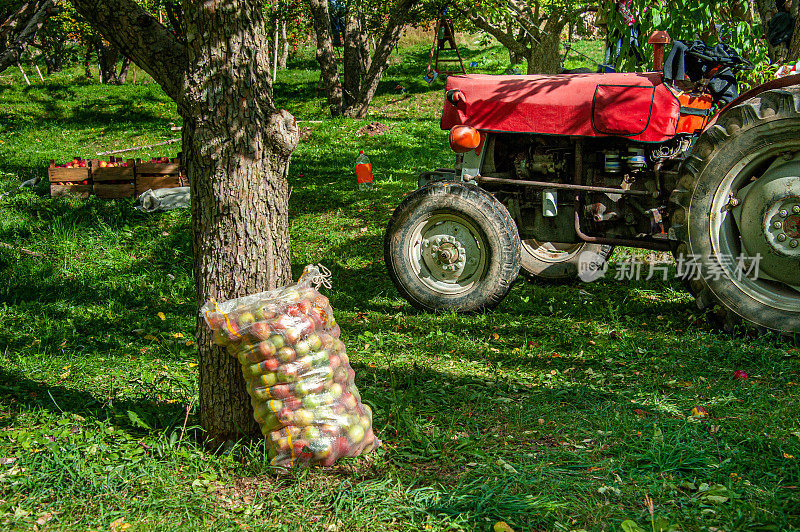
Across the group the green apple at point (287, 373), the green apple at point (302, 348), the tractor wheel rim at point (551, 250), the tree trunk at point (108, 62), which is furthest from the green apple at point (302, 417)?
the tree trunk at point (108, 62)

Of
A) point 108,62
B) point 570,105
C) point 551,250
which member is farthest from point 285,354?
point 108,62

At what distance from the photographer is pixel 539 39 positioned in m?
14.5

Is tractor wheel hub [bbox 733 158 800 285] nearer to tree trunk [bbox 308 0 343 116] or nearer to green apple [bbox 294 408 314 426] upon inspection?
green apple [bbox 294 408 314 426]

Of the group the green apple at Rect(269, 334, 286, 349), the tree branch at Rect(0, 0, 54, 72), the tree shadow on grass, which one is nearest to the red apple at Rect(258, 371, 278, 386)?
the green apple at Rect(269, 334, 286, 349)

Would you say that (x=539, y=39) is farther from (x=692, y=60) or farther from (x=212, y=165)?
(x=212, y=165)

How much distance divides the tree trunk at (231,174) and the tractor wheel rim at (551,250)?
3.59m

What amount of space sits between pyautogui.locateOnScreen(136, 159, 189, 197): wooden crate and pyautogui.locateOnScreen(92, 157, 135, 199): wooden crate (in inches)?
4.6

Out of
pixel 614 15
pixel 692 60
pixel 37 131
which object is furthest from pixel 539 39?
pixel 37 131

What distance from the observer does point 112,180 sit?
373 inches

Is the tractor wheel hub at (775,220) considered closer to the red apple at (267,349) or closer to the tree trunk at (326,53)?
the red apple at (267,349)

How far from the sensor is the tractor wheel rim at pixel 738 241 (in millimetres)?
4720

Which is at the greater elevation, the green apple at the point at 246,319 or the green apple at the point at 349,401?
the green apple at the point at 246,319

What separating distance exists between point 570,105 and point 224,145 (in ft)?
10.2

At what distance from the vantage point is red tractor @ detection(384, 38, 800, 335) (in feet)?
15.4
